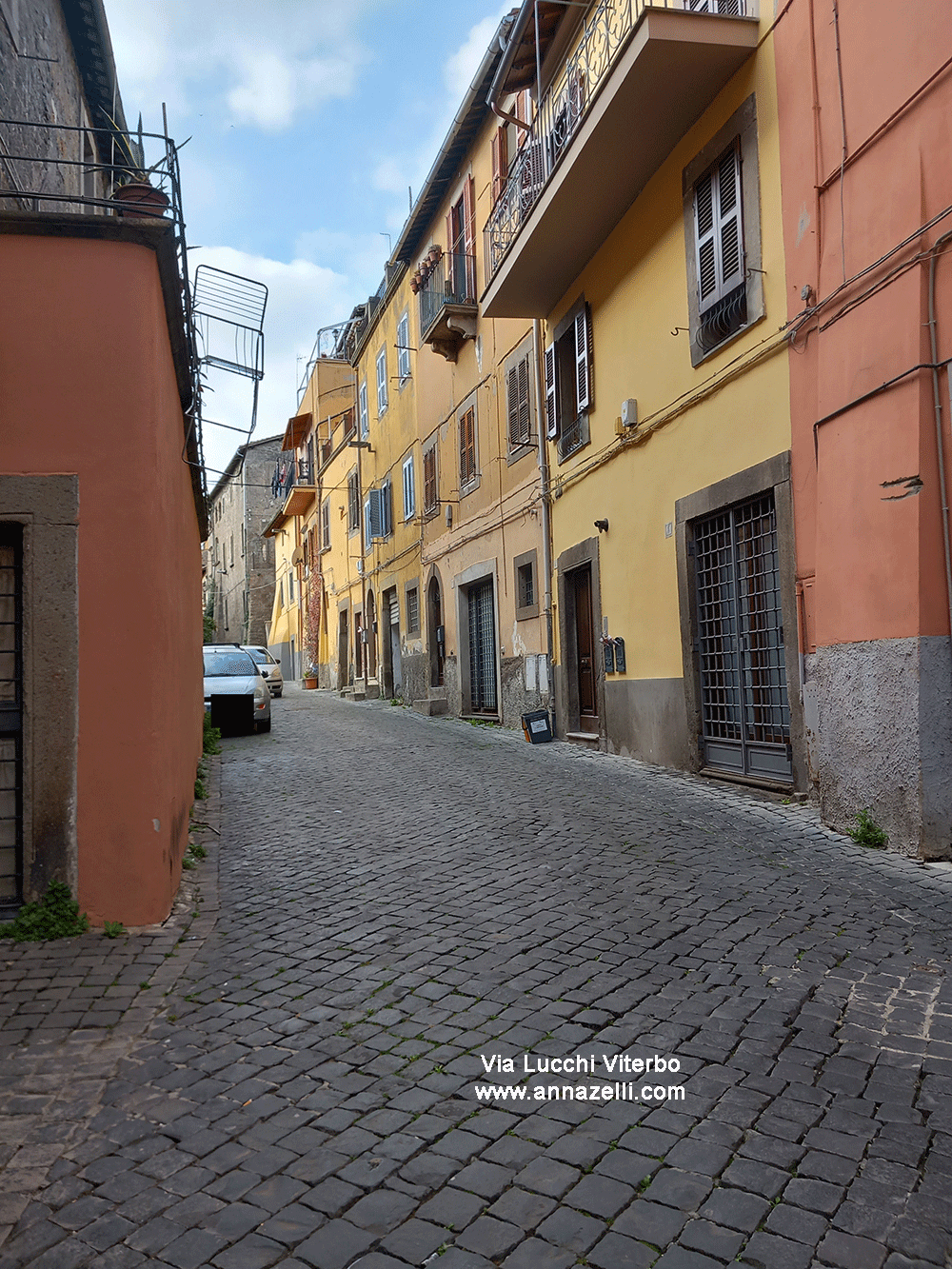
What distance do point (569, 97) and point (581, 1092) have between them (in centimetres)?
1081

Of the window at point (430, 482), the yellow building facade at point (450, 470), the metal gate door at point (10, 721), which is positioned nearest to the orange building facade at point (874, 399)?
the metal gate door at point (10, 721)

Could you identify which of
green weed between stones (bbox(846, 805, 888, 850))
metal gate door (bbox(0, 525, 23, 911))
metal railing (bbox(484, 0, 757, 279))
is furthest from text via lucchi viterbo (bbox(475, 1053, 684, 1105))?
metal railing (bbox(484, 0, 757, 279))

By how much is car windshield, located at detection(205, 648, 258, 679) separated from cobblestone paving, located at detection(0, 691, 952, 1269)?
1003cm

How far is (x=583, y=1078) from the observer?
3162 millimetres

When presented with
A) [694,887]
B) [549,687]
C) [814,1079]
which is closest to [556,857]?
[694,887]

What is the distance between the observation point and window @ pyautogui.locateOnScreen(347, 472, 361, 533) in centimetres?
2733

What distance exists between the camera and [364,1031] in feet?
11.8

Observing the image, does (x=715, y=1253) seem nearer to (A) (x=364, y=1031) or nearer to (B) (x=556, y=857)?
(A) (x=364, y=1031)

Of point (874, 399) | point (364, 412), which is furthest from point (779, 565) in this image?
point (364, 412)

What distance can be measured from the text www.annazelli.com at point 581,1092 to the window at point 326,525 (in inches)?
1199

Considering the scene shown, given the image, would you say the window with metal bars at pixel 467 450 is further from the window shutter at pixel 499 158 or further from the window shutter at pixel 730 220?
the window shutter at pixel 730 220

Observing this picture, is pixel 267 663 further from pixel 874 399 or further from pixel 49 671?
pixel 874 399

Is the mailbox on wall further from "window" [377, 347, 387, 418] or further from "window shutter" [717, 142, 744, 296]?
"window" [377, 347, 387, 418]

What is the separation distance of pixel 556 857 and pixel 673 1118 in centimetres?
317
